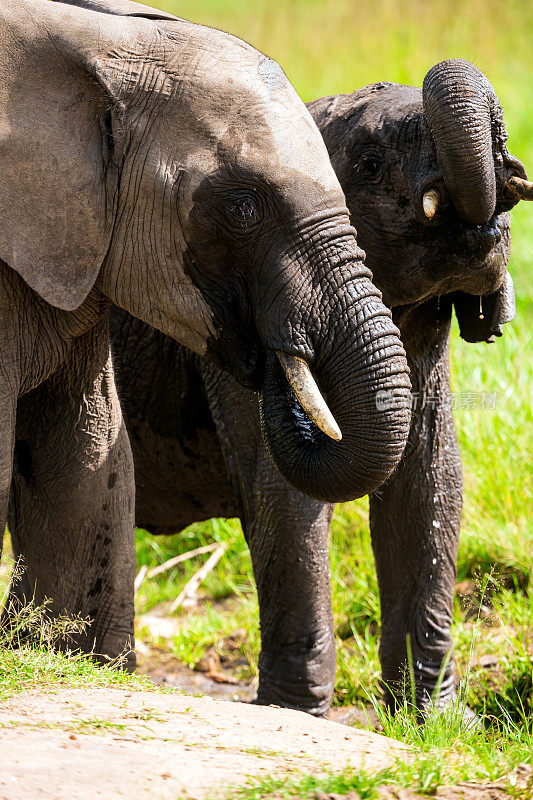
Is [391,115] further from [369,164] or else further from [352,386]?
[352,386]

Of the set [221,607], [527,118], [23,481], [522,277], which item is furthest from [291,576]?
[527,118]

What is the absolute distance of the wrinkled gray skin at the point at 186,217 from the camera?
3.44 m

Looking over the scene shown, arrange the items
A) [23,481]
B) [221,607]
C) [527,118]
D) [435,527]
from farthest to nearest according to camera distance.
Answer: [527,118] → [221,607] → [435,527] → [23,481]

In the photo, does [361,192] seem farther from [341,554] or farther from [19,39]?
[341,554]

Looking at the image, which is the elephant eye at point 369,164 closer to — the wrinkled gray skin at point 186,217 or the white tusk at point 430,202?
the white tusk at point 430,202

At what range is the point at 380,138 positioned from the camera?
4.46m

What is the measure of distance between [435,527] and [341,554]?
1608 mm

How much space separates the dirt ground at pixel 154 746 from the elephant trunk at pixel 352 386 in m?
0.64

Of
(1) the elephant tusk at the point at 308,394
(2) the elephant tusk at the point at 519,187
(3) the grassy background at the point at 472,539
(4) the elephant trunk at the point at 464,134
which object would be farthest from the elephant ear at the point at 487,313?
(1) the elephant tusk at the point at 308,394

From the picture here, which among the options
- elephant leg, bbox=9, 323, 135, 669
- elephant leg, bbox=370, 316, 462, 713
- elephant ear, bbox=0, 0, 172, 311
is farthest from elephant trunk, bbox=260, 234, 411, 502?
elephant leg, bbox=370, 316, 462, 713

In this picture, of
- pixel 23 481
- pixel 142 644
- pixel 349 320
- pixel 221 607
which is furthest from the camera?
pixel 221 607

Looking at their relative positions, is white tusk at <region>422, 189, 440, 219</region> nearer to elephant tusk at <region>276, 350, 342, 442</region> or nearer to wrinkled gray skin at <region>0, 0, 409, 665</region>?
wrinkled gray skin at <region>0, 0, 409, 665</region>

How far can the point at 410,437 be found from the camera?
4906 mm

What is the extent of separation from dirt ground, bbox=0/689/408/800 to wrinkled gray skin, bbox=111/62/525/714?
972 millimetres
